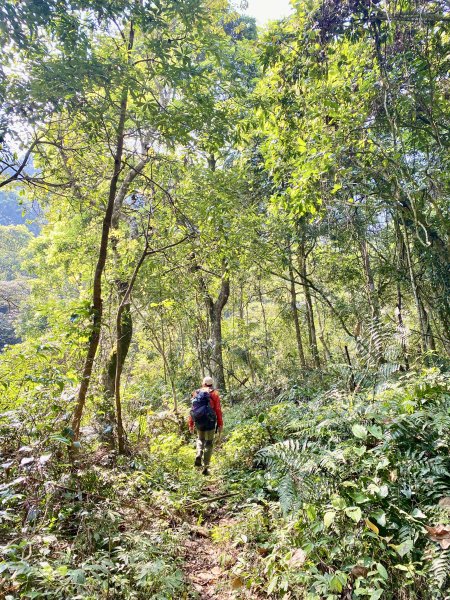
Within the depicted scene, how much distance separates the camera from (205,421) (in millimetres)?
6719

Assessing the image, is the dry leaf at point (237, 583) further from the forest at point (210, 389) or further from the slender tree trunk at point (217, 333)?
the slender tree trunk at point (217, 333)

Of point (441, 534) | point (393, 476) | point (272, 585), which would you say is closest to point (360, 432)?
point (393, 476)

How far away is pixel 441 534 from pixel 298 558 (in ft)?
3.67

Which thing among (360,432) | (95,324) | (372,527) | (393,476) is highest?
(95,324)

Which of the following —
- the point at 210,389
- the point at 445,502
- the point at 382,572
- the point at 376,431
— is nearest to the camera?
the point at 382,572

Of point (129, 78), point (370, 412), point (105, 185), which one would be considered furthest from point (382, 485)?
point (105, 185)

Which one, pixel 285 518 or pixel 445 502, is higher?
pixel 445 502

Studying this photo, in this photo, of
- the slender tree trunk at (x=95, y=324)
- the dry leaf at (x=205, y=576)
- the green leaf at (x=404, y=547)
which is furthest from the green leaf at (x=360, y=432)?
the slender tree trunk at (x=95, y=324)

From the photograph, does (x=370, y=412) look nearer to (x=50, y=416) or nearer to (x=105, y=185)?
(x=50, y=416)

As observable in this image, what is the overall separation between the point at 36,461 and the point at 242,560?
82.5 inches

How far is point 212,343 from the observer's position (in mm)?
13109

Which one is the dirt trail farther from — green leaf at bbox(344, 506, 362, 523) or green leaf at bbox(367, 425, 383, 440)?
green leaf at bbox(367, 425, 383, 440)

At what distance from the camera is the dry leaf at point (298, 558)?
3.08m

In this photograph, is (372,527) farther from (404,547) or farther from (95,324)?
(95,324)
